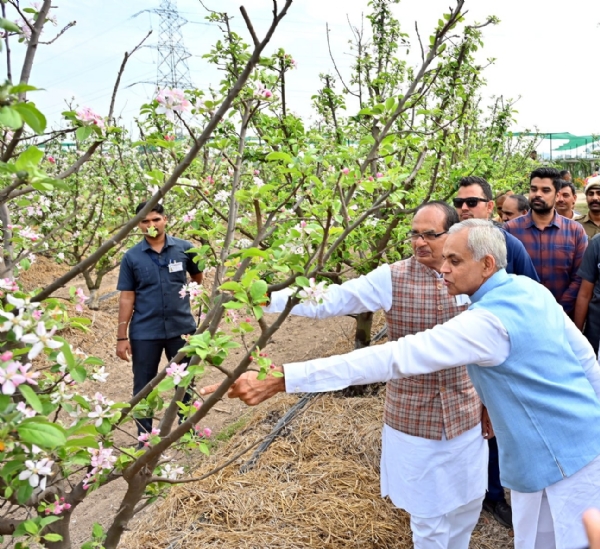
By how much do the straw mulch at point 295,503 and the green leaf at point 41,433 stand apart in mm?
2223

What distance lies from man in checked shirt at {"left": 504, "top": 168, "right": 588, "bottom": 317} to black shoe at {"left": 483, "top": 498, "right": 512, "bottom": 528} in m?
1.37

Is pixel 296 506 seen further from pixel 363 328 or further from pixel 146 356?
pixel 363 328

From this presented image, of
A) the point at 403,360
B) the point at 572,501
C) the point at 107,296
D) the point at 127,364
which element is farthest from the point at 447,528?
the point at 107,296

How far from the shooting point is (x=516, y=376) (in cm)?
183

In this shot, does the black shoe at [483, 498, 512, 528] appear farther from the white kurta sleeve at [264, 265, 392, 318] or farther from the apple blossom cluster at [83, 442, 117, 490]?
the apple blossom cluster at [83, 442, 117, 490]

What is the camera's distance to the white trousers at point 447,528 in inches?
99.2

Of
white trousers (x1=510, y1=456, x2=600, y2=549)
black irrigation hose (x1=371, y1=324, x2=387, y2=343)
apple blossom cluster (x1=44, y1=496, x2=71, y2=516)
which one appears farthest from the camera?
black irrigation hose (x1=371, y1=324, x2=387, y2=343)

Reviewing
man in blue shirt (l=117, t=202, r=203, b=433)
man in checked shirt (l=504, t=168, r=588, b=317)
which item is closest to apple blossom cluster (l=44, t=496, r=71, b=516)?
man in blue shirt (l=117, t=202, r=203, b=433)

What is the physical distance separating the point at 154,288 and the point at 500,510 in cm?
279

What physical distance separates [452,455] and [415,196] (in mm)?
2521

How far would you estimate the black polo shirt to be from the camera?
4160 millimetres

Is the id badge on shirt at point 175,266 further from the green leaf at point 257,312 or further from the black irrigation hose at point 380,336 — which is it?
the green leaf at point 257,312

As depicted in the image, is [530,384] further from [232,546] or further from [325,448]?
[325,448]

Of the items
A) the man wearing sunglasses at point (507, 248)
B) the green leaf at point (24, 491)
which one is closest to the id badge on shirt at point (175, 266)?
the man wearing sunglasses at point (507, 248)
